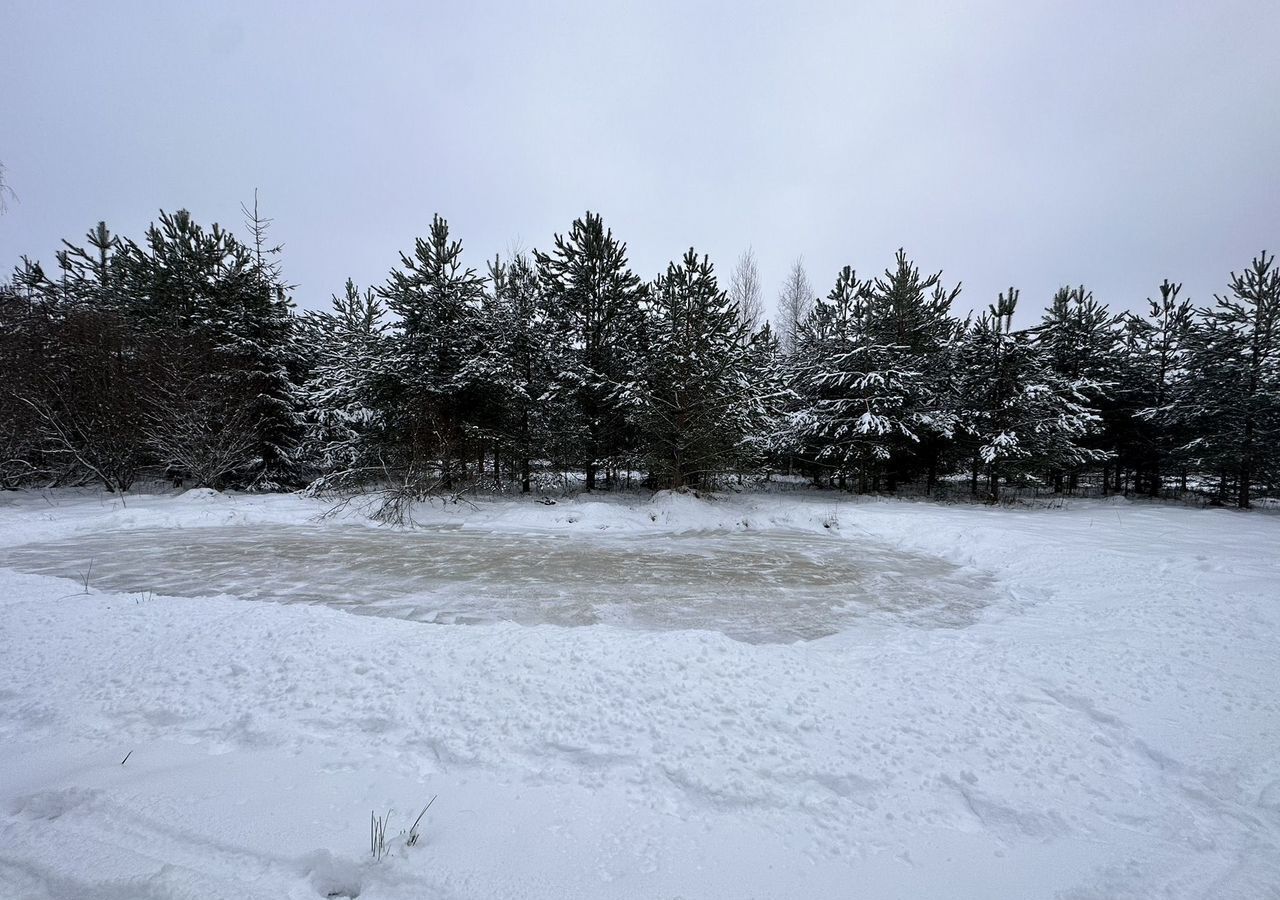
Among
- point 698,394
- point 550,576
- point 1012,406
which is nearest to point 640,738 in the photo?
point 550,576

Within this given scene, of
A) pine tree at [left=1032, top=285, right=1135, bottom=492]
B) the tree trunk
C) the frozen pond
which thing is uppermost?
pine tree at [left=1032, top=285, right=1135, bottom=492]

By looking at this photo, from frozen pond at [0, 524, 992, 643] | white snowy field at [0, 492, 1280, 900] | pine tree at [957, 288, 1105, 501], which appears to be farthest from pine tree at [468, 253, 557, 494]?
pine tree at [957, 288, 1105, 501]

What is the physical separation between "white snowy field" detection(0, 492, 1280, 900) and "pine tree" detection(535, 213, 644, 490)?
34.3ft

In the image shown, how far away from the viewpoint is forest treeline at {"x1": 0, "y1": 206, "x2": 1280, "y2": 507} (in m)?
14.7

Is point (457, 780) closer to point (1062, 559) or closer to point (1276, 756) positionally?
point (1276, 756)

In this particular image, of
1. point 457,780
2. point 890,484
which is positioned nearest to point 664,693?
point 457,780

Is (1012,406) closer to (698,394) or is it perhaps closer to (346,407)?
(698,394)

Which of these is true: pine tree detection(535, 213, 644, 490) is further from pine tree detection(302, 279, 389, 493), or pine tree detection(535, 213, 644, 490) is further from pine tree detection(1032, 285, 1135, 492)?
pine tree detection(1032, 285, 1135, 492)

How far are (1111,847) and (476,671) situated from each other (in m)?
3.73

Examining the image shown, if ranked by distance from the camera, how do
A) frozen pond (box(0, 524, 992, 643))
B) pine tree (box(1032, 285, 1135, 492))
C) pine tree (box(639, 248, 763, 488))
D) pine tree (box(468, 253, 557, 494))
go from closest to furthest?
frozen pond (box(0, 524, 992, 643)), pine tree (box(639, 248, 763, 488)), pine tree (box(468, 253, 557, 494)), pine tree (box(1032, 285, 1135, 492))

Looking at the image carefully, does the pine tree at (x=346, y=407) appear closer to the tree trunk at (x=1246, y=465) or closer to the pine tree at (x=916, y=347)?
the pine tree at (x=916, y=347)

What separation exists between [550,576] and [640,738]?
4.43 meters

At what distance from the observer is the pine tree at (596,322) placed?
16.6 m

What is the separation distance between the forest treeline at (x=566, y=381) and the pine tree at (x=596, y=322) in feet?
0.25
